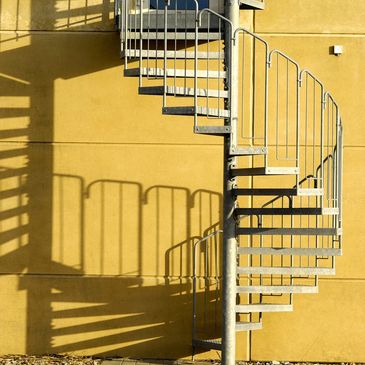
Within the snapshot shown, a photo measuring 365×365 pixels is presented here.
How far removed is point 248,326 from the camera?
7.11 metres

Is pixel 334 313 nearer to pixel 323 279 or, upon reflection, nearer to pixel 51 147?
pixel 323 279

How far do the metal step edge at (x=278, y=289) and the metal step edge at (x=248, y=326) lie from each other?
0.33 m

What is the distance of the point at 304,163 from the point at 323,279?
1145 mm

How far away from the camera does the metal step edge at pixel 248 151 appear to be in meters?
6.42

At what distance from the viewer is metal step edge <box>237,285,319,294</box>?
690cm

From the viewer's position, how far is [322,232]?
6590 millimetres

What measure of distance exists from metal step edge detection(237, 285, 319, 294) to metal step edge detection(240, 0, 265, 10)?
2599mm

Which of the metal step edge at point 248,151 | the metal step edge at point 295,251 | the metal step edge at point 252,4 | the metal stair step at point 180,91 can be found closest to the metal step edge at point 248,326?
the metal step edge at point 295,251

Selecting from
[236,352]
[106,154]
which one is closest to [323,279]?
[236,352]

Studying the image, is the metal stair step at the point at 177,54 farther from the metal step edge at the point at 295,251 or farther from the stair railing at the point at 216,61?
the metal step edge at the point at 295,251

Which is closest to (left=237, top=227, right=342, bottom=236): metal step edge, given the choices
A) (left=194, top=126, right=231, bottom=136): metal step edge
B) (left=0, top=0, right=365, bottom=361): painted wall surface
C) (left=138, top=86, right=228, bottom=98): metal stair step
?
(left=0, top=0, right=365, bottom=361): painted wall surface

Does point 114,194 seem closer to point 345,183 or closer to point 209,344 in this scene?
point 209,344

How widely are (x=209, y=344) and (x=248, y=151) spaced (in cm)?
190

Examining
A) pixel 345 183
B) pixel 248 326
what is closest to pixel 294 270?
pixel 248 326
